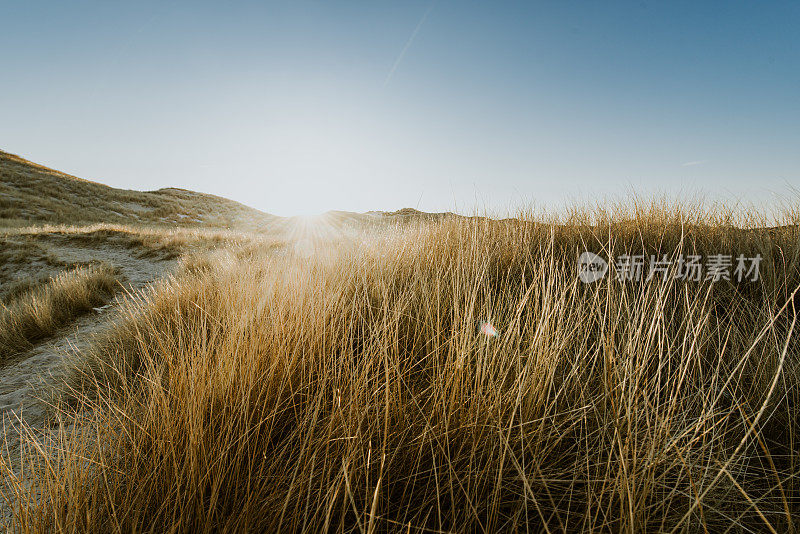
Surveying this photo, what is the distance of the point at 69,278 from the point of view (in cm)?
379

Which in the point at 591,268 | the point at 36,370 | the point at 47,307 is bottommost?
the point at 36,370

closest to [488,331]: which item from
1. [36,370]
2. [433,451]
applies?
[433,451]

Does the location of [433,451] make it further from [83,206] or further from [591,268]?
[83,206]

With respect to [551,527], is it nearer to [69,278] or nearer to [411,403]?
[411,403]

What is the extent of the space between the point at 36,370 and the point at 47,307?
3.69 ft

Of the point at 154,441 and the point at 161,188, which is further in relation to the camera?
the point at 161,188

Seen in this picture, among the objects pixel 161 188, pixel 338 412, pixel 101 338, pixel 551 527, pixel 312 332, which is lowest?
pixel 101 338

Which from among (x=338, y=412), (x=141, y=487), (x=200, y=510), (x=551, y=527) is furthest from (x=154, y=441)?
(x=551, y=527)

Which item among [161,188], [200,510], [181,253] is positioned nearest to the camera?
[200,510]

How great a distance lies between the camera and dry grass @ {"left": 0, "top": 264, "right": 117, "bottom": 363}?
2.72 metres

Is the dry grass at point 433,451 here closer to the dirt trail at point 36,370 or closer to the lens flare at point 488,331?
the lens flare at point 488,331

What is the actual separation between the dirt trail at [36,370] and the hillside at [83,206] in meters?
9.88

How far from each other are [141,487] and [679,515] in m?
1.41

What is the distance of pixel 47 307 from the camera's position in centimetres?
302
